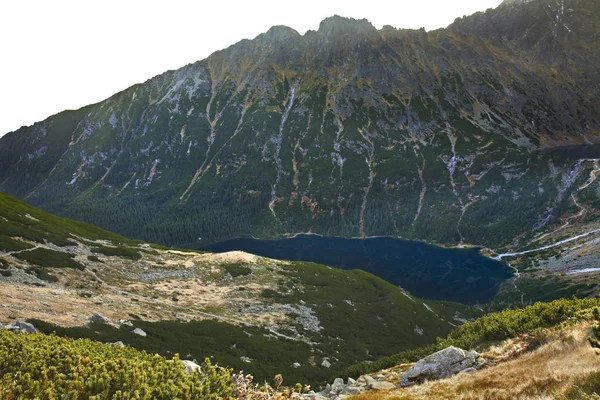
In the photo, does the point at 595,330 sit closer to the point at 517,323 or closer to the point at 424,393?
the point at 424,393

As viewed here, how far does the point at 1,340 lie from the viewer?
1753cm

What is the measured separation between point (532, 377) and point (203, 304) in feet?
236

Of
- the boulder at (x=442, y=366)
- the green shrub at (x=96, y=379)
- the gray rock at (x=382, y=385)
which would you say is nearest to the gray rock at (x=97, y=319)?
the green shrub at (x=96, y=379)

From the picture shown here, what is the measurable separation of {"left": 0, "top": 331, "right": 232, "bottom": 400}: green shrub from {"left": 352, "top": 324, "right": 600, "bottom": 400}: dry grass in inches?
370

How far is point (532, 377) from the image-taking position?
54.9 ft

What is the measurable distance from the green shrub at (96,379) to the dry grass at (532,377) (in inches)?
370

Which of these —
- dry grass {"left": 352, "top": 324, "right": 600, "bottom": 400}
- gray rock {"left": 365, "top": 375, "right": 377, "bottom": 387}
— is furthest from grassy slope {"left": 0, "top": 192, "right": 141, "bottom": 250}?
dry grass {"left": 352, "top": 324, "right": 600, "bottom": 400}

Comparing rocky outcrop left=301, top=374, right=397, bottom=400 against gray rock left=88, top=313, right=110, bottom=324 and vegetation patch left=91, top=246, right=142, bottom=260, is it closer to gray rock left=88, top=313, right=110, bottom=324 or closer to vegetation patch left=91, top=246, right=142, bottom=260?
gray rock left=88, top=313, right=110, bottom=324

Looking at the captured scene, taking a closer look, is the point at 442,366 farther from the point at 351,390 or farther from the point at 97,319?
the point at 97,319

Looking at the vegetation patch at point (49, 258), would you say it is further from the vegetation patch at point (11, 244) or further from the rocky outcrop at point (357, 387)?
the rocky outcrop at point (357, 387)

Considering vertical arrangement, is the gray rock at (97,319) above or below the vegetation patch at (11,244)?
below

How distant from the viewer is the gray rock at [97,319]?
173 feet

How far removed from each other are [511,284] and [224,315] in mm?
154485

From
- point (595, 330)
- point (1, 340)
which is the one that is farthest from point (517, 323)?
point (1, 340)
